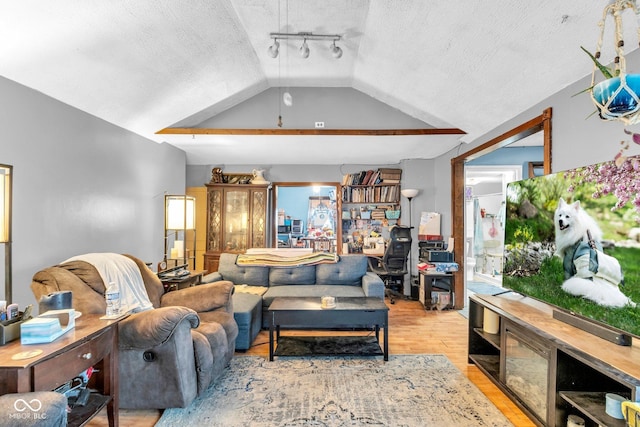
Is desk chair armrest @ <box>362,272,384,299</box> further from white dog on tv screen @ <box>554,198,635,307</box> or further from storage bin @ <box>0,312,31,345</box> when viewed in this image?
storage bin @ <box>0,312,31,345</box>

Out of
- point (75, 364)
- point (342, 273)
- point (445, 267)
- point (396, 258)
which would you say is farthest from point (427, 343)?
point (75, 364)

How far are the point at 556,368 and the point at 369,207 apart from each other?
4235 millimetres

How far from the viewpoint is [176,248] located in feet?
13.2

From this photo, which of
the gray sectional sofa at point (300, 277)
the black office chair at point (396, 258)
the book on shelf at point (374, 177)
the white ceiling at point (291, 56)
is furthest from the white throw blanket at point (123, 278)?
the book on shelf at point (374, 177)

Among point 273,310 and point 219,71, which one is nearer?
point 273,310

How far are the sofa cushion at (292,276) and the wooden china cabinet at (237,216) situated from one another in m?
1.49

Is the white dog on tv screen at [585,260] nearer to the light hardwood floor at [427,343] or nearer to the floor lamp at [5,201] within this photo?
the light hardwood floor at [427,343]

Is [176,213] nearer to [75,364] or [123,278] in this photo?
[123,278]

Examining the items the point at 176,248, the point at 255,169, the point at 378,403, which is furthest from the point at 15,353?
the point at 255,169

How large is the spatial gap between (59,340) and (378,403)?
185 cm

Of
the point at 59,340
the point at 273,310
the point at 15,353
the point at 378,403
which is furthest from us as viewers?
the point at 273,310

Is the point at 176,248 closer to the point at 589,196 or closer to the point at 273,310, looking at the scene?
the point at 273,310

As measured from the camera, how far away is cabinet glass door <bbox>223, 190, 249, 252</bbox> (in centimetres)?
562

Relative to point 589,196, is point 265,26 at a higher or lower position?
higher
